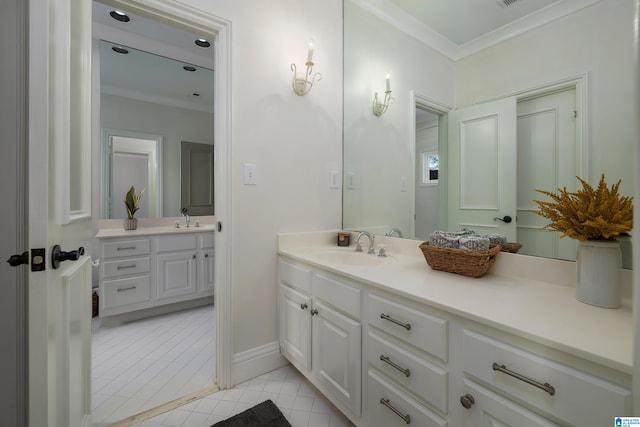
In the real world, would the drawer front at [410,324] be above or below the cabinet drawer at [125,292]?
above

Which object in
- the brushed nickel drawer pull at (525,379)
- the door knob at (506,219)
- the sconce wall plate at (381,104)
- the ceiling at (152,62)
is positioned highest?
the ceiling at (152,62)

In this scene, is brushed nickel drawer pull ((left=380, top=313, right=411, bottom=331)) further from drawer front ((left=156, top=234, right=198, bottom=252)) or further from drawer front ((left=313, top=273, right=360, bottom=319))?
drawer front ((left=156, top=234, right=198, bottom=252))

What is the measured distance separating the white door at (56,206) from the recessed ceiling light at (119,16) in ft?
4.64

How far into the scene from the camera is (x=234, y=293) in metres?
1.61

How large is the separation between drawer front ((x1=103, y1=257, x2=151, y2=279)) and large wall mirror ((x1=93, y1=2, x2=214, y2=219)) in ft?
1.64

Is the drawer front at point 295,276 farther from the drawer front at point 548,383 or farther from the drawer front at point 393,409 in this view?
the drawer front at point 548,383

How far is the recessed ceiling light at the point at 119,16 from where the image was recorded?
2.15 meters

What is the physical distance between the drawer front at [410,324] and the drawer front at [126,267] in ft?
7.40

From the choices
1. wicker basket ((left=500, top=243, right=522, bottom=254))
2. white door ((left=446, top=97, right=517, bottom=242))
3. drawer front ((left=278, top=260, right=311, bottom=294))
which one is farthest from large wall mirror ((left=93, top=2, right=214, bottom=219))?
wicker basket ((left=500, top=243, right=522, bottom=254))

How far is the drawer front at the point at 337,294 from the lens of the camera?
1.17 meters

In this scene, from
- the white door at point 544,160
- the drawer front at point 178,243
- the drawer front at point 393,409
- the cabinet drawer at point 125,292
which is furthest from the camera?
the drawer front at point 178,243

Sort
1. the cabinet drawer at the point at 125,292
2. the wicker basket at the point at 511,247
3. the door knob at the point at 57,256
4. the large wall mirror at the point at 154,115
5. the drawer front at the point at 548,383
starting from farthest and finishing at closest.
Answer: the large wall mirror at the point at 154,115 < the cabinet drawer at the point at 125,292 < the wicker basket at the point at 511,247 < the door knob at the point at 57,256 < the drawer front at the point at 548,383

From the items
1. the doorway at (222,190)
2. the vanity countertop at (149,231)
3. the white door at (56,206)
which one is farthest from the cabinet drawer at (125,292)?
the white door at (56,206)

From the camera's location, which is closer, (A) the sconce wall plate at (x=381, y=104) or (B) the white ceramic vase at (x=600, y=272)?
(B) the white ceramic vase at (x=600, y=272)
